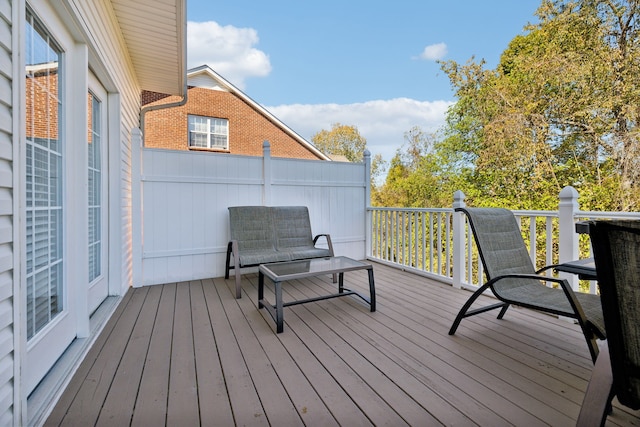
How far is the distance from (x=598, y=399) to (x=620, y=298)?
376mm

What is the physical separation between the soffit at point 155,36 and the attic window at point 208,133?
583 cm

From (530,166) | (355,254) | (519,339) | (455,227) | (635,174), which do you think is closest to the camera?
(519,339)

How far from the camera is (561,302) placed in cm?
196

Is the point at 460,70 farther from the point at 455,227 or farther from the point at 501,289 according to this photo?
the point at 501,289

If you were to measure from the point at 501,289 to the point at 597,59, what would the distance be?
355 inches

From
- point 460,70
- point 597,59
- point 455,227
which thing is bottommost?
point 455,227

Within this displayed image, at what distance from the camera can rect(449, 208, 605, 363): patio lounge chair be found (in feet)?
6.27

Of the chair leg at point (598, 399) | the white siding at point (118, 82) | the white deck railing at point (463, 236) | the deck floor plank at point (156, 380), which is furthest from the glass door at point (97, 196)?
the white deck railing at point (463, 236)

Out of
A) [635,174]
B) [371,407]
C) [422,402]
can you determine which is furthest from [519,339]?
[635,174]

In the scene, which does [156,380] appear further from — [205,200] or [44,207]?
[205,200]

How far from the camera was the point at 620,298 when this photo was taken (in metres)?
0.97

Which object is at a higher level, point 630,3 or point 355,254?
point 630,3

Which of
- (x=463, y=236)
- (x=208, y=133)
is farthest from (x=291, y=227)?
(x=208, y=133)

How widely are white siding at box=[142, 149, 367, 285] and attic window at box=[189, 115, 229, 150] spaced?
22.9 feet
